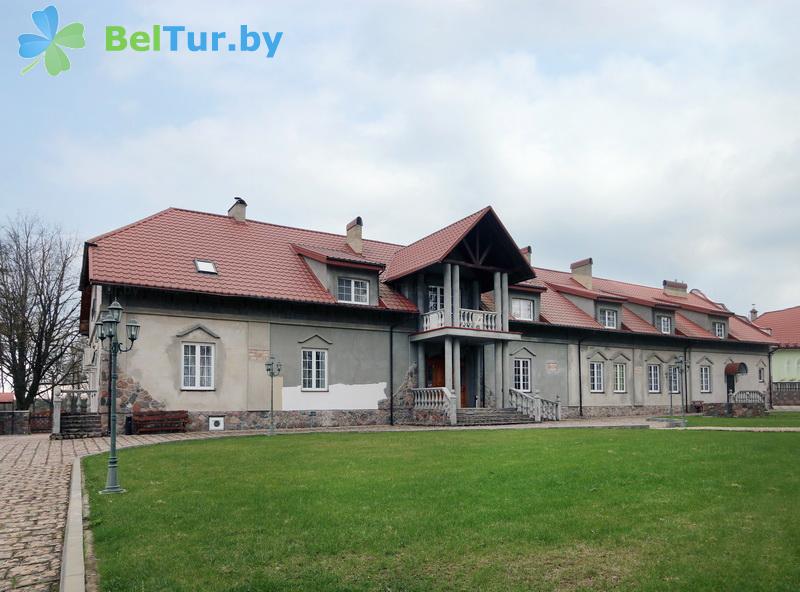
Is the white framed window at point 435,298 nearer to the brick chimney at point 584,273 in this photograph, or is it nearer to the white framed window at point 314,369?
the white framed window at point 314,369

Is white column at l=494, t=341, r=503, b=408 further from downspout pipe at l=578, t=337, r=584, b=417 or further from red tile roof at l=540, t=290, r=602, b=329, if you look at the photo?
downspout pipe at l=578, t=337, r=584, b=417

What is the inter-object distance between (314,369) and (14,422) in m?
14.1

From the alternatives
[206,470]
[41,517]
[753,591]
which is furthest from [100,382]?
[753,591]

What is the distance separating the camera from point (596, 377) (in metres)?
32.8

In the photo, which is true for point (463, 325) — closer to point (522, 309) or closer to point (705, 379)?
point (522, 309)

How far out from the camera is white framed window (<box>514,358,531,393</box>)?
98.5ft

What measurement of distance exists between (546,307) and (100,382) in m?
19.8

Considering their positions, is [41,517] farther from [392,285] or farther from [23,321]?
[23,321]

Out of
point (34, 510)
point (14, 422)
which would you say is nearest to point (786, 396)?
point (14, 422)

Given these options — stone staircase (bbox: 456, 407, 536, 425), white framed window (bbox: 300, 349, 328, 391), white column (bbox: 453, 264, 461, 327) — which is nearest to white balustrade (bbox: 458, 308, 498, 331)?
white column (bbox: 453, 264, 461, 327)

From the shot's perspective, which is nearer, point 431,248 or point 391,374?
point 391,374

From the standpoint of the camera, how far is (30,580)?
19.0 ft

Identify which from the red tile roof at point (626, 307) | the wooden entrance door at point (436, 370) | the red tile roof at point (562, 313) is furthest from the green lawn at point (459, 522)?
the red tile roof at point (626, 307)

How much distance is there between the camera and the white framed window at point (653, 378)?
114 ft
